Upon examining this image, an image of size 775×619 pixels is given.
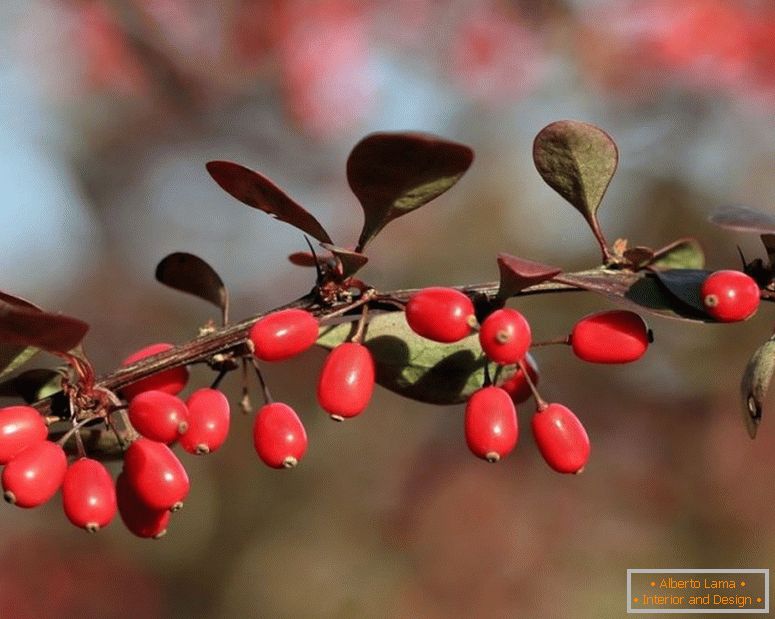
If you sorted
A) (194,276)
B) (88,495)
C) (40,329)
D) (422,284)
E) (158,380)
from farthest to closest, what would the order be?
(422,284) → (194,276) → (158,380) → (88,495) → (40,329)

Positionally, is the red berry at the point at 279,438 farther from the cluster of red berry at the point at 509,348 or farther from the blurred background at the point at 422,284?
the blurred background at the point at 422,284

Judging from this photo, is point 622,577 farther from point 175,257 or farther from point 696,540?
point 175,257

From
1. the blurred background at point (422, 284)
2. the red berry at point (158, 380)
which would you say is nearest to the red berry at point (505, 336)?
the red berry at point (158, 380)

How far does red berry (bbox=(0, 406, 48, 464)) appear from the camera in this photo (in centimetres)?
85

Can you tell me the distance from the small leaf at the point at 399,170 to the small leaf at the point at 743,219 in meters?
0.22

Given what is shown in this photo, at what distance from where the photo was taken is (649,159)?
6.16 m

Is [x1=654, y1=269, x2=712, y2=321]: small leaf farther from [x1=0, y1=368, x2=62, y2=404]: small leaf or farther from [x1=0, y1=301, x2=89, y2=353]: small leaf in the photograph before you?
[x1=0, y1=368, x2=62, y2=404]: small leaf

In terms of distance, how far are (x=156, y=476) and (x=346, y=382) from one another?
0.20m

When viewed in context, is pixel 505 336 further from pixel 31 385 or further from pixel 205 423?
pixel 31 385

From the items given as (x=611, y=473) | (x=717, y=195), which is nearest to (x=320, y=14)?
(x=717, y=195)

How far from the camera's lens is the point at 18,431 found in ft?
2.80

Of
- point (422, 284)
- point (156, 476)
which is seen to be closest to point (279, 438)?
point (156, 476)

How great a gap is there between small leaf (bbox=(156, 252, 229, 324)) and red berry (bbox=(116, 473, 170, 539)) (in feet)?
0.80

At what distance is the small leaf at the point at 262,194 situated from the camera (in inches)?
33.7
